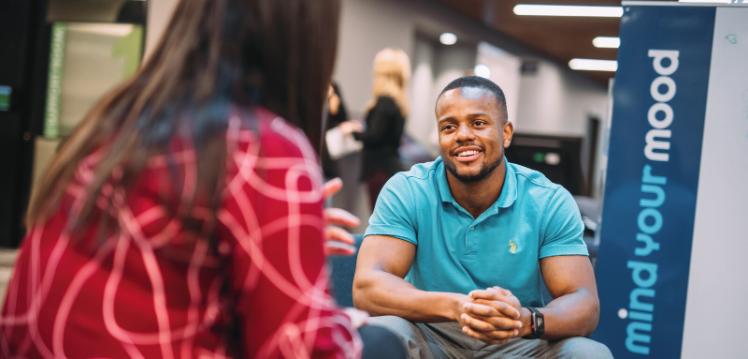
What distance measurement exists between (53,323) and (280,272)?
0.99 ft

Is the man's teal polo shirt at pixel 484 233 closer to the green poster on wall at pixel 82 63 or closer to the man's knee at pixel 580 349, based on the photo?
the man's knee at pixel 580 349

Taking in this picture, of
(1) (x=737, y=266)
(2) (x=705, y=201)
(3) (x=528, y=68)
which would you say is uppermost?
(3) (x=528, y=68)

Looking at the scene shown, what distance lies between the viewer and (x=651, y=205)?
2.89 meters

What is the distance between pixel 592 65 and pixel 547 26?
4.48 metres

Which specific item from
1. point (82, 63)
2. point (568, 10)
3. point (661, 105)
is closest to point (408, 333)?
point (661, 105)

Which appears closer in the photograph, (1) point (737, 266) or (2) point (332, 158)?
(1) point (737, 266)

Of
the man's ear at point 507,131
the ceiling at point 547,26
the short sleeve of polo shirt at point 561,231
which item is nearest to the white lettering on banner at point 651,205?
the man's ear at point 507,131

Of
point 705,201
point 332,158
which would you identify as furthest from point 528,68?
point 705,201

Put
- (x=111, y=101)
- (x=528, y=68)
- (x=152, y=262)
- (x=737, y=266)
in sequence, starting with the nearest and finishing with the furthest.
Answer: (x=152, y=262) < (x=111, y=101) < (x=737, y=266) < (x=528, y=68)

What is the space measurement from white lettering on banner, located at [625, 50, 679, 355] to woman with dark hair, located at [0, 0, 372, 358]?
2.03 meters

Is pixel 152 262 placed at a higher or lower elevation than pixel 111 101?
lower

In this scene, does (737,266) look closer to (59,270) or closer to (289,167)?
(289,167)

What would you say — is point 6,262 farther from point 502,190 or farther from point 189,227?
point 189,227

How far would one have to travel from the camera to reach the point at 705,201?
9.32 feet
